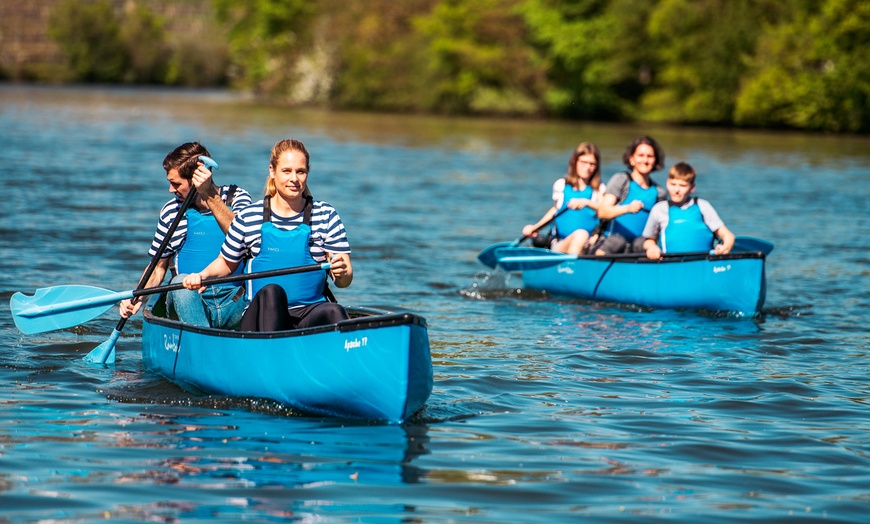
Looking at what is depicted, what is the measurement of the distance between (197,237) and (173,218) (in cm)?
17

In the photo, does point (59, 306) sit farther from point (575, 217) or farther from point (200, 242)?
point (575, 217)

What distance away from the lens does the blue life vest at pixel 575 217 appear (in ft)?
33.1

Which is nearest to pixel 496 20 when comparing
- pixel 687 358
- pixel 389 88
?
pixel 389 88

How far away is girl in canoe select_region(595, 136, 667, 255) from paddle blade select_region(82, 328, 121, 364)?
13.7ft

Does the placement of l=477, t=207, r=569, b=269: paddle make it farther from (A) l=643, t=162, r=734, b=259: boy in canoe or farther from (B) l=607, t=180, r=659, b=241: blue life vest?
(A) l=643, t=162, r=734, b=259: boy in canoe

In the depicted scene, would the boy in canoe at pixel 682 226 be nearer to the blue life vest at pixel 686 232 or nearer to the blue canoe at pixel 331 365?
the blue life vest at pixel 686 232

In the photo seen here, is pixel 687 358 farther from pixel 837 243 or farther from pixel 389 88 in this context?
pixel 389 88

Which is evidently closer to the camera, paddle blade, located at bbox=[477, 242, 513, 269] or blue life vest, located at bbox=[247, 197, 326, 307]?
blue life vest, located at bbox=[247, 197, 326, 307]

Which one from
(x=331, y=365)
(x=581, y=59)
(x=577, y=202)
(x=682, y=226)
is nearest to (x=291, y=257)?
(x=331, y=365)

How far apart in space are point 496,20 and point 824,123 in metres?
15.0

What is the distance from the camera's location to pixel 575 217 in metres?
10.3

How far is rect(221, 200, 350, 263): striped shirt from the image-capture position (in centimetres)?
593

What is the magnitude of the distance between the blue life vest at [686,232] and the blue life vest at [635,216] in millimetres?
394

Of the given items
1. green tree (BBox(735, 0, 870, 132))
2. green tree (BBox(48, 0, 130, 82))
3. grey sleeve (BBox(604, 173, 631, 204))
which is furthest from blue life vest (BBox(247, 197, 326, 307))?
green tree (BBox(48, 0, 130, 82))
